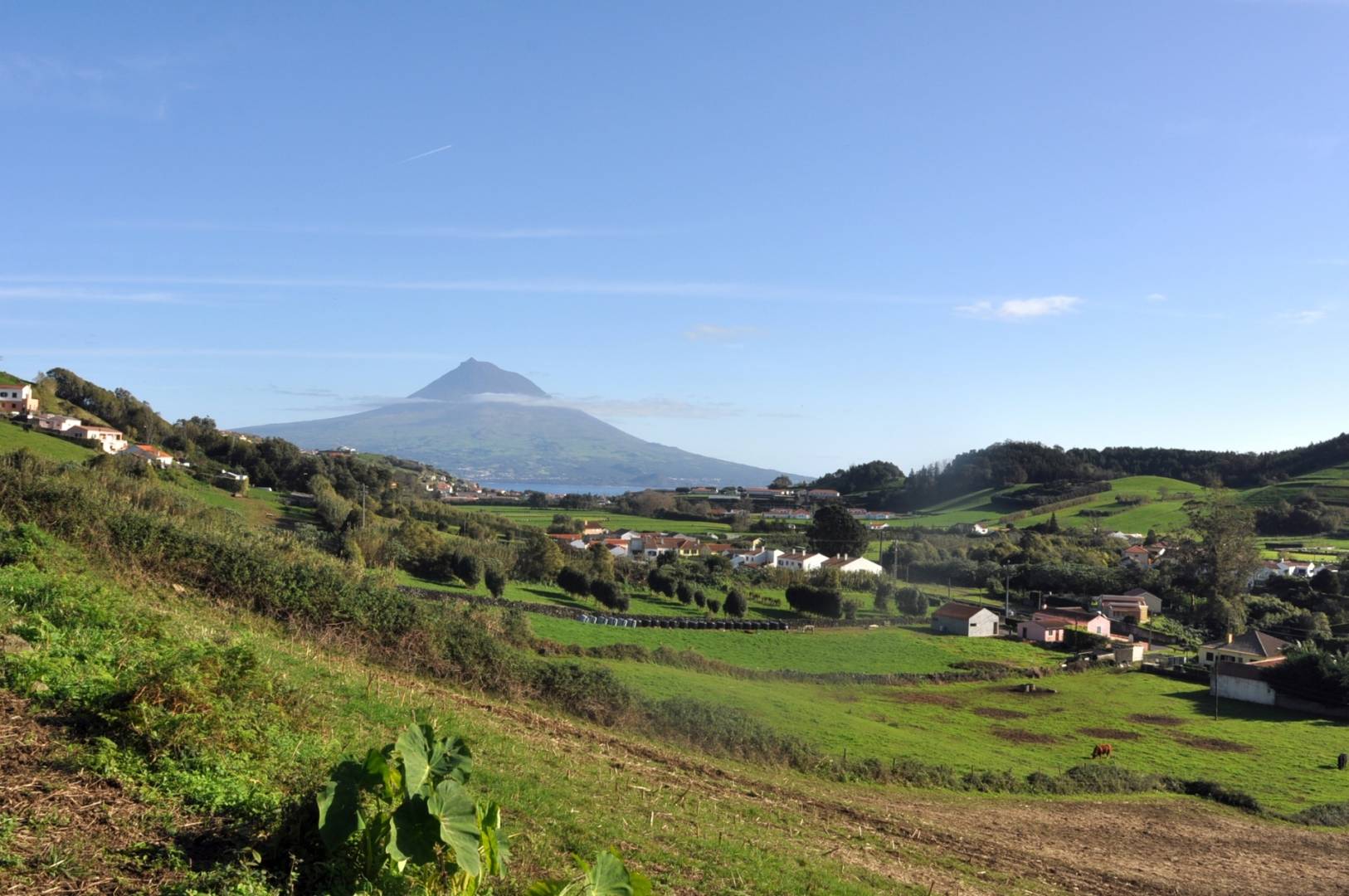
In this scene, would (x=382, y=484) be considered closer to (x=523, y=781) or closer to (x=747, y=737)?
(x=747, y=737)

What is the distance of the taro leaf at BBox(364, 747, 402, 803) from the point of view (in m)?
4.56

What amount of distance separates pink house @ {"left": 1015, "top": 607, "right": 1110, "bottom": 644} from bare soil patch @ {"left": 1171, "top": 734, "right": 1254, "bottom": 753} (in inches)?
819

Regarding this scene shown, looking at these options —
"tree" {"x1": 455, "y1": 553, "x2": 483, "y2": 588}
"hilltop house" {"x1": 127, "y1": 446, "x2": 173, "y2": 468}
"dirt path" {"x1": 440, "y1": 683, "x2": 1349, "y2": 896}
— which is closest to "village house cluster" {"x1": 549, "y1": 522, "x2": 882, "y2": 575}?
"tree" {"x1": 455, "y1": 553, "x2": 483, "y2": 588}

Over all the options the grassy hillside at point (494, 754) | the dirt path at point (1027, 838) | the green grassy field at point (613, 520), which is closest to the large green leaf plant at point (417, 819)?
the grassy hillside at point (494, 754)

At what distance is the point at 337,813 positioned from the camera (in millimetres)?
4441

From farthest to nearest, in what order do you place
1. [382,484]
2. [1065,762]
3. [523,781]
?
1. [382,484]
2. [1065,762]
3. [523,781]

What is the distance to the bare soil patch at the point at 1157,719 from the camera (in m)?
34.2

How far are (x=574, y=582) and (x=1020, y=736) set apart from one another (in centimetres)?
2759

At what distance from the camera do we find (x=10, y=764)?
4.92 meters

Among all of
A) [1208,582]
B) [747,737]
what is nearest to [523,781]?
[747,737]

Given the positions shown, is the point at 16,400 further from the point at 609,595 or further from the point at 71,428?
the point at 609,595

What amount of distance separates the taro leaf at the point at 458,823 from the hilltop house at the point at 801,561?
217 feet

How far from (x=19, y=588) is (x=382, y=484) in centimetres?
7066

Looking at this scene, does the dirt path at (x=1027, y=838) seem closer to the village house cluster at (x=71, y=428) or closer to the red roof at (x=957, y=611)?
the red roof at (x=957, y=611)
